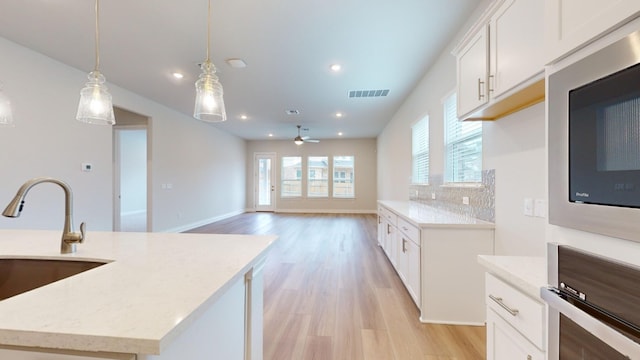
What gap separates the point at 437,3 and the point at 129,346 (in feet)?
9.84

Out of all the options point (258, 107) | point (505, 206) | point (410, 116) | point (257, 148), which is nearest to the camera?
point (505, 206)

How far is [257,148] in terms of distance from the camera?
1009 cm

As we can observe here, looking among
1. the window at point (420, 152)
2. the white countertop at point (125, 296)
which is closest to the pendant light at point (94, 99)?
the white countertop at point (125, 296)

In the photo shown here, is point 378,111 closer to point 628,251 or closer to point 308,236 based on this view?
point 308,236

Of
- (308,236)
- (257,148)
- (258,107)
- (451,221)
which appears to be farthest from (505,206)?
(257,148)

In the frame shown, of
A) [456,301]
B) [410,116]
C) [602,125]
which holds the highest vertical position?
[410,116]

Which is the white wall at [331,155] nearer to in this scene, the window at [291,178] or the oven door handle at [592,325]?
the window at [291,178]

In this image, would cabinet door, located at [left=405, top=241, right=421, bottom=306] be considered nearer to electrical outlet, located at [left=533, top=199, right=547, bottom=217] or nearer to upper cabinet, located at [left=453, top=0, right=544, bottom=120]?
electrical outlet, located at [left=533, top=199, right=547, bottom=217]

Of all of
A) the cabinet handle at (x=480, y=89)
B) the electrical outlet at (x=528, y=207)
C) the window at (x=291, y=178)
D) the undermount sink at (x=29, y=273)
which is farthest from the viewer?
the window at (x=291, y=178)

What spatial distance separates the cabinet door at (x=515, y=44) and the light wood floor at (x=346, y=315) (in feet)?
6.17

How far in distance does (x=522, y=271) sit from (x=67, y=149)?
16.9 ft

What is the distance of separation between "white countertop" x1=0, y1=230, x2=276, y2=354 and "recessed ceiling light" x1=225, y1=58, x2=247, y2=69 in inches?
109

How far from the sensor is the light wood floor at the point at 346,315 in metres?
1.94

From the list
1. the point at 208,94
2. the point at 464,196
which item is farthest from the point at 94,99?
the point at 464,196
